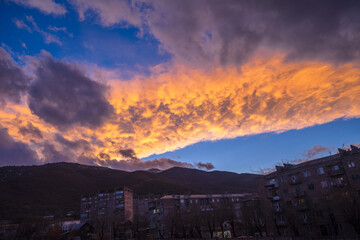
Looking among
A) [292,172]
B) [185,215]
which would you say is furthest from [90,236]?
[292,172]

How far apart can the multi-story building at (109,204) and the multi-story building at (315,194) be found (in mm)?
78340

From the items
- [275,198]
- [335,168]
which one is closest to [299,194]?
[275,198]

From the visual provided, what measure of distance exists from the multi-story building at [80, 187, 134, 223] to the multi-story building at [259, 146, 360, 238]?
78340mm

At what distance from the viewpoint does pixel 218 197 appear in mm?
101375

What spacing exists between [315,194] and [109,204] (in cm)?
10041

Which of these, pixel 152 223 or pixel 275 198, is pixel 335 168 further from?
pixel 152 223

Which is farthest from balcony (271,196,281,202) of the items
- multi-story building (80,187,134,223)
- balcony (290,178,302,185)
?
multi-story building (80,187,134,223)

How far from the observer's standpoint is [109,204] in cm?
12150

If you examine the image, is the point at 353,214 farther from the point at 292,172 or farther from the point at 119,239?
the point at 119,239

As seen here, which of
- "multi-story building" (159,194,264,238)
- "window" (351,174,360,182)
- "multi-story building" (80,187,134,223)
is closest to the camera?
"window" (351,174,360,182)

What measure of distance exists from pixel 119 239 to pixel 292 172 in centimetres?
6174

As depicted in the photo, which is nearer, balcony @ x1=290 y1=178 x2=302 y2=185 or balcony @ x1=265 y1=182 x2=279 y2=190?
balcony @ x1=290 y1=178 x2=302 y2=185

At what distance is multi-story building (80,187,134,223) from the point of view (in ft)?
387

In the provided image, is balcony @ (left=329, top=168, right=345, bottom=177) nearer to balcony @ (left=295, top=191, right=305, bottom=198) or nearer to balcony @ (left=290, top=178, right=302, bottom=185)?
balcony @ (left=290, top=178, right=302, bottom=185)
